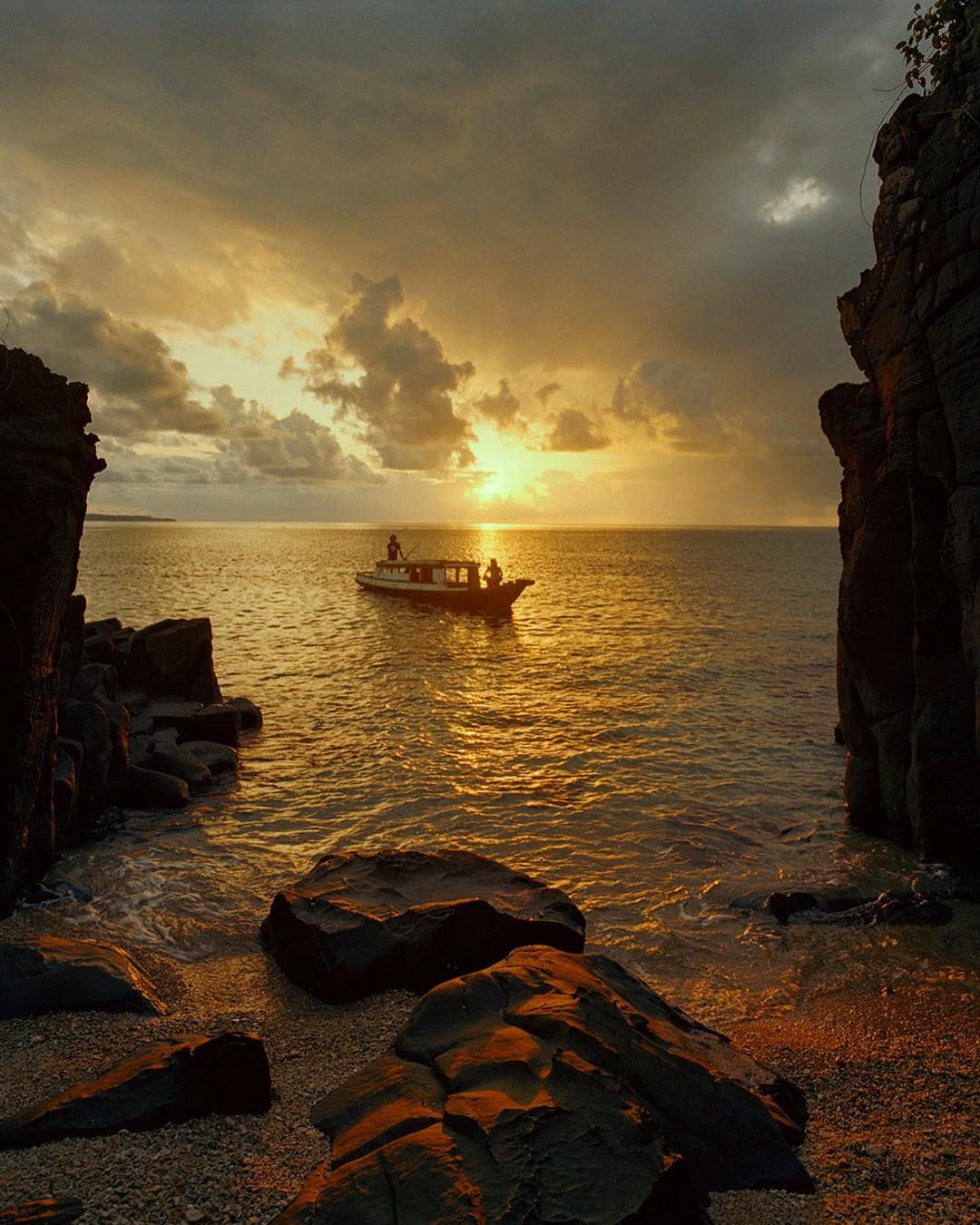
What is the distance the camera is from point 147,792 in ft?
47.5

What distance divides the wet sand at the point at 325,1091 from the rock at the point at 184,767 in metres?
6.62

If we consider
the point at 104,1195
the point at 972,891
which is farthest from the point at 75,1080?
the point at 972,891

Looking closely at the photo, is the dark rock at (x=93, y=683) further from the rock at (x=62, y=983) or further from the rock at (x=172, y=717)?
the rock at (x=62, y=983)

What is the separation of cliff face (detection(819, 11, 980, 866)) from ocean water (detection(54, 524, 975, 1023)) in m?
1.60

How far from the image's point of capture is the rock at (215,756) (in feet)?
54.7

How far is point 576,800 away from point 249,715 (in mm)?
10947

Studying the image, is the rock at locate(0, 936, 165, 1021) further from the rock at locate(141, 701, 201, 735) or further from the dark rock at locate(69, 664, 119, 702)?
the rock at locate(141, 701, 201, 735)

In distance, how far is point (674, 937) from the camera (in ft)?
31.4

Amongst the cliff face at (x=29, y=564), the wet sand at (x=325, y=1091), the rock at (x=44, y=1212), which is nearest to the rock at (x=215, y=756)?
the cliff face at (x=29, y=564)

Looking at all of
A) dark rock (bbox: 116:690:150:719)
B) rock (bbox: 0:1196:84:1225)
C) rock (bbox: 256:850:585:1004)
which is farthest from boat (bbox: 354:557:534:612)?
rock (bbox: 0:1196:84:1225)

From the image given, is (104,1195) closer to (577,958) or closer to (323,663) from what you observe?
(577,958)

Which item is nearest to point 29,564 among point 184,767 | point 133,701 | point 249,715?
point 184,767

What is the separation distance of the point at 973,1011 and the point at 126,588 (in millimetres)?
70478

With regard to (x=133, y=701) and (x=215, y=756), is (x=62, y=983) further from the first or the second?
(x=133, y=701)
